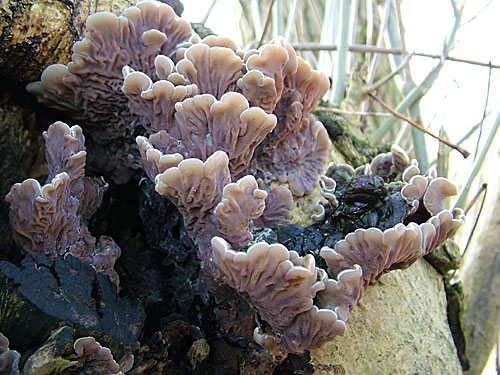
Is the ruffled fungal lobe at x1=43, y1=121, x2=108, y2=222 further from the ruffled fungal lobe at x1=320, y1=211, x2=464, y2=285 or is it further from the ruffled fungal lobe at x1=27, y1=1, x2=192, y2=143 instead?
the ruffled fungal lobe at x1=320, y1=211, x2=464, y2=285

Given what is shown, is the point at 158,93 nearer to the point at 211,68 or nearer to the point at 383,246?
the point at 211,68

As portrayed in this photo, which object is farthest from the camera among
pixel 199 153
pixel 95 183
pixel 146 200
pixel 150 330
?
pixel 146 200

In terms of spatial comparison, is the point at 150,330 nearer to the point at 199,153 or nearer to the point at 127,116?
the point at 199,153

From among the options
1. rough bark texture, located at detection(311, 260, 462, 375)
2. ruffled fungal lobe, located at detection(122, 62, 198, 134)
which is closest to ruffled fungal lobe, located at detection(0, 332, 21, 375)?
ruffled fungal lobe, located at detection(122, 62, 198, 134)

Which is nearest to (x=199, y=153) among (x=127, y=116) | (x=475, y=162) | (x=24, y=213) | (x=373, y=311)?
(x=127, y=116)

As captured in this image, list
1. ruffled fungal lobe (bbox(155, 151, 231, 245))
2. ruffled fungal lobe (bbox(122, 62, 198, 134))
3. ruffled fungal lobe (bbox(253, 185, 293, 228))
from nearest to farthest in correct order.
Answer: ruffled fungal lobe (bbox(155, 151, 231, 245)), ruffled fungal lobe (bbox(122, 62, 198, 134)), ruffled fungal lobe (bbox(253, 185, 293, 228))

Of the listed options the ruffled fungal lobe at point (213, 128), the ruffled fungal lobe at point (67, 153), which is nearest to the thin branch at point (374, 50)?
the ruffled fungal lobe at point (213, 128)
